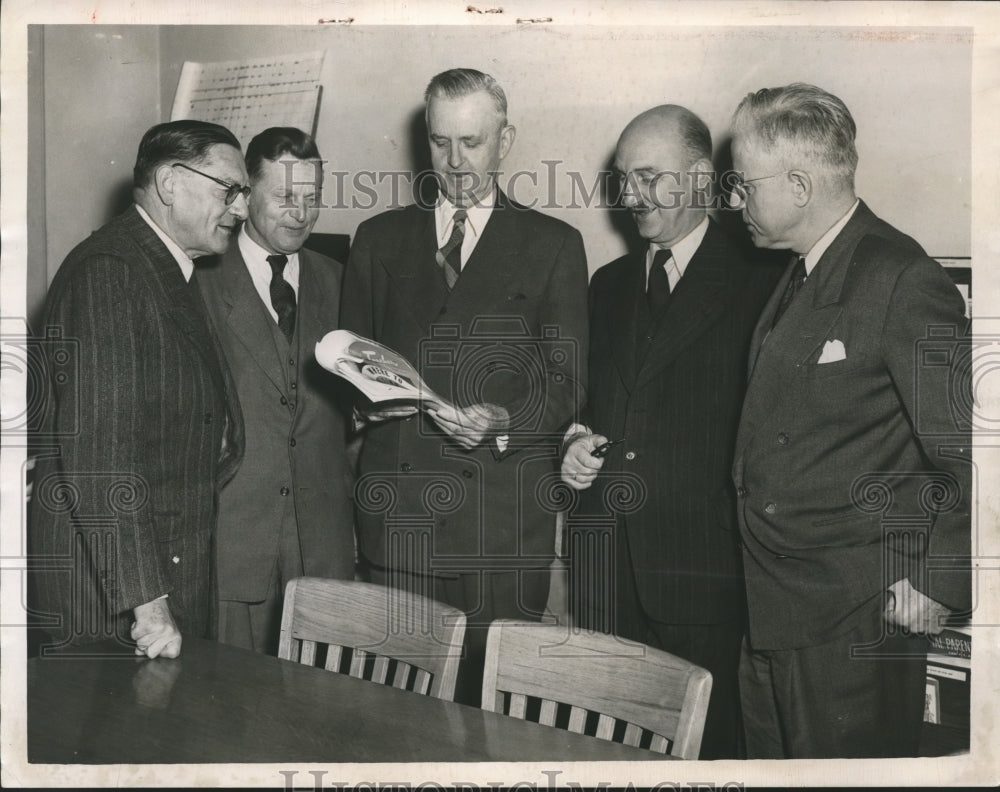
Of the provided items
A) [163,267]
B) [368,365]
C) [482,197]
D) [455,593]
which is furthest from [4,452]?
[482,197]

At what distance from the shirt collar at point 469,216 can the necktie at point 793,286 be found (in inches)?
32.3

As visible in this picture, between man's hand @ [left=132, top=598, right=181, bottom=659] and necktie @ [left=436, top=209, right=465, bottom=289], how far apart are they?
113 centimetres

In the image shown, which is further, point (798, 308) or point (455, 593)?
point (455, 593)

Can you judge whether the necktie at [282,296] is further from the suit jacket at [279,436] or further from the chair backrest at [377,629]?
the chair backrest at [377,629]

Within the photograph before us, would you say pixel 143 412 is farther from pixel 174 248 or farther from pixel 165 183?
pixel 165 183

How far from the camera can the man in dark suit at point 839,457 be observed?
89.7 inches

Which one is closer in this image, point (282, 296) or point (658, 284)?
point (658, 284)

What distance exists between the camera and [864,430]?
229cm

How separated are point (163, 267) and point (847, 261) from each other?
1.76 metres

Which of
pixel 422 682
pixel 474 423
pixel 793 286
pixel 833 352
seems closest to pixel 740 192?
pixel 793 286

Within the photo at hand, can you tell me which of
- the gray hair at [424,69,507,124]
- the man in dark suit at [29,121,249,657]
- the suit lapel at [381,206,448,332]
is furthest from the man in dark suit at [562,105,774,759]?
the man in dark suit at [29,121,249,657]

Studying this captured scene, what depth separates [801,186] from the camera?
236cm

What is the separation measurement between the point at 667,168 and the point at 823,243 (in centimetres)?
46

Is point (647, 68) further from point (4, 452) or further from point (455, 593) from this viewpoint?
point (4, 452)
